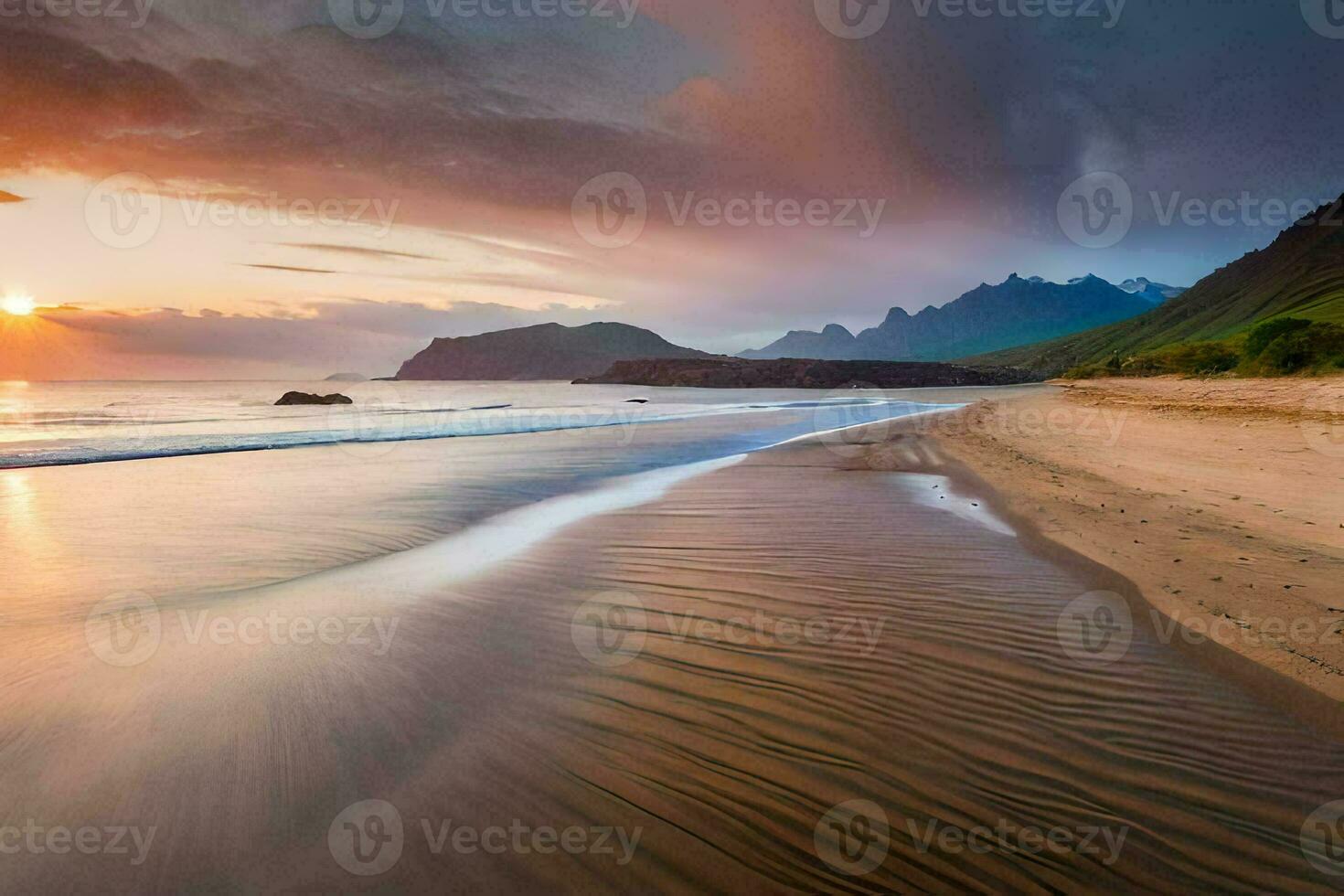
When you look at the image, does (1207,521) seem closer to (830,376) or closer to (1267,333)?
(1267,333)

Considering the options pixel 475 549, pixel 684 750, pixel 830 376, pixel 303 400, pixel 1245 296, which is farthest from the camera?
pixel 830 376

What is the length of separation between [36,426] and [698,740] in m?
47.9

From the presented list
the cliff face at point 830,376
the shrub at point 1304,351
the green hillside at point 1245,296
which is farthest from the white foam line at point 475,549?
the cliff face at point 830,376

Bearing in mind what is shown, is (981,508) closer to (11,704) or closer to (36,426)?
(11,704)

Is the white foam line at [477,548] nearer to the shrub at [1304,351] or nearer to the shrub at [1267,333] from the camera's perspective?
the shrub at [1304,351]

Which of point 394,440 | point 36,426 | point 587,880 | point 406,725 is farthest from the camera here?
point 36,426

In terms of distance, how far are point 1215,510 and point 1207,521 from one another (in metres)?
0.97

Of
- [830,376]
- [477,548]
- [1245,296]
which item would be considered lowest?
[477,548]

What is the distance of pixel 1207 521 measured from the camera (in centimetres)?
878

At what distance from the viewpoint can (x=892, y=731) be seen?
4133 mm

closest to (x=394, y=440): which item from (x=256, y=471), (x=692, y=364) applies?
(x=256, y=471)

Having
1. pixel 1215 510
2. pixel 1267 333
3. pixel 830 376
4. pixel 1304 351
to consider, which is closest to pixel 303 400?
pixel 1215 510

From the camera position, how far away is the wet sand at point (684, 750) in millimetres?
3041

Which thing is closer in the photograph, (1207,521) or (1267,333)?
(1207,521)
